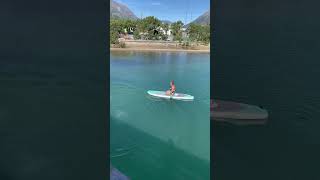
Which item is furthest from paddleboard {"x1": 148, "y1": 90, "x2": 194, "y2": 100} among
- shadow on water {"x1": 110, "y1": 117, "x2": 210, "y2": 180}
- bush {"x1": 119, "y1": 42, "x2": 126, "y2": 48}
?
shadow on water {"x1": 110, "y1": 117, "x2": 210, "y2": 180}

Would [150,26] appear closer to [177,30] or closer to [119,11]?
[177,30]

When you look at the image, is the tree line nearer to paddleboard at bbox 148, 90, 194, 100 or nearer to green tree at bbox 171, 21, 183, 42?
green tree at bbox 171, 21, 183, 42

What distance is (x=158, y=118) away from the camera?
242 inches

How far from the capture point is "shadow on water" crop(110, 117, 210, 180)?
13.4 ft

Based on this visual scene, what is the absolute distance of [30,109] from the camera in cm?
186

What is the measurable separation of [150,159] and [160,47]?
13.4 feet

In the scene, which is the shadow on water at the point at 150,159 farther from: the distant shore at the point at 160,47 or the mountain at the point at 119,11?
the distant shore at the point at 160,47
